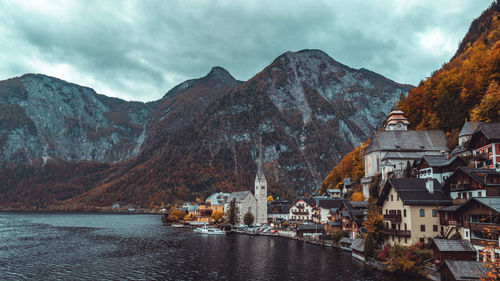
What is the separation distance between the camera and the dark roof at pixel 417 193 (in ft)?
177

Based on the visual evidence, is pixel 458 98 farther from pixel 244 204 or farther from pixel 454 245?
pixel 244 204

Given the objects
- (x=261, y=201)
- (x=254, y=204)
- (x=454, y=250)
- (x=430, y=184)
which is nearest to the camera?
(x=454, y=250)

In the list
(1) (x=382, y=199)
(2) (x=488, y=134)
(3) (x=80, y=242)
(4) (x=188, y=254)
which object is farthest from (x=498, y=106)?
(3) (x=80, y=242)

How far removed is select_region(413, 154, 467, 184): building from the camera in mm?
59188

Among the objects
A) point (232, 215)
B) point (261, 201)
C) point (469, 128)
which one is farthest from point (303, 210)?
point (469, 128)

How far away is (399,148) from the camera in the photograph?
87000 mm

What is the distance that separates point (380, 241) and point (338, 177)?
9407cm

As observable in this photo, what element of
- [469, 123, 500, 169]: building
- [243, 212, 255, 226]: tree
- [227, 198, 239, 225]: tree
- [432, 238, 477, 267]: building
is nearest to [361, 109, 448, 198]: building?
[469, 123, 500, 169]: building

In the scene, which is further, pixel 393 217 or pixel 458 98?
pixel 458 98

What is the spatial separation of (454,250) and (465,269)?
604cm

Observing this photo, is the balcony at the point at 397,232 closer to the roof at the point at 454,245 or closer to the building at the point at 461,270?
the roof at the point at 454,245

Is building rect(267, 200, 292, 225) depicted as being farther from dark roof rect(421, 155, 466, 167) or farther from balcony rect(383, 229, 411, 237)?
dark roof rect(421, 155, 466, 167)

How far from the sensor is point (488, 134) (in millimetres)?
56250

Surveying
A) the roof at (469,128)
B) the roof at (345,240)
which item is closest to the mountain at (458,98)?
the roof at (469,128)
